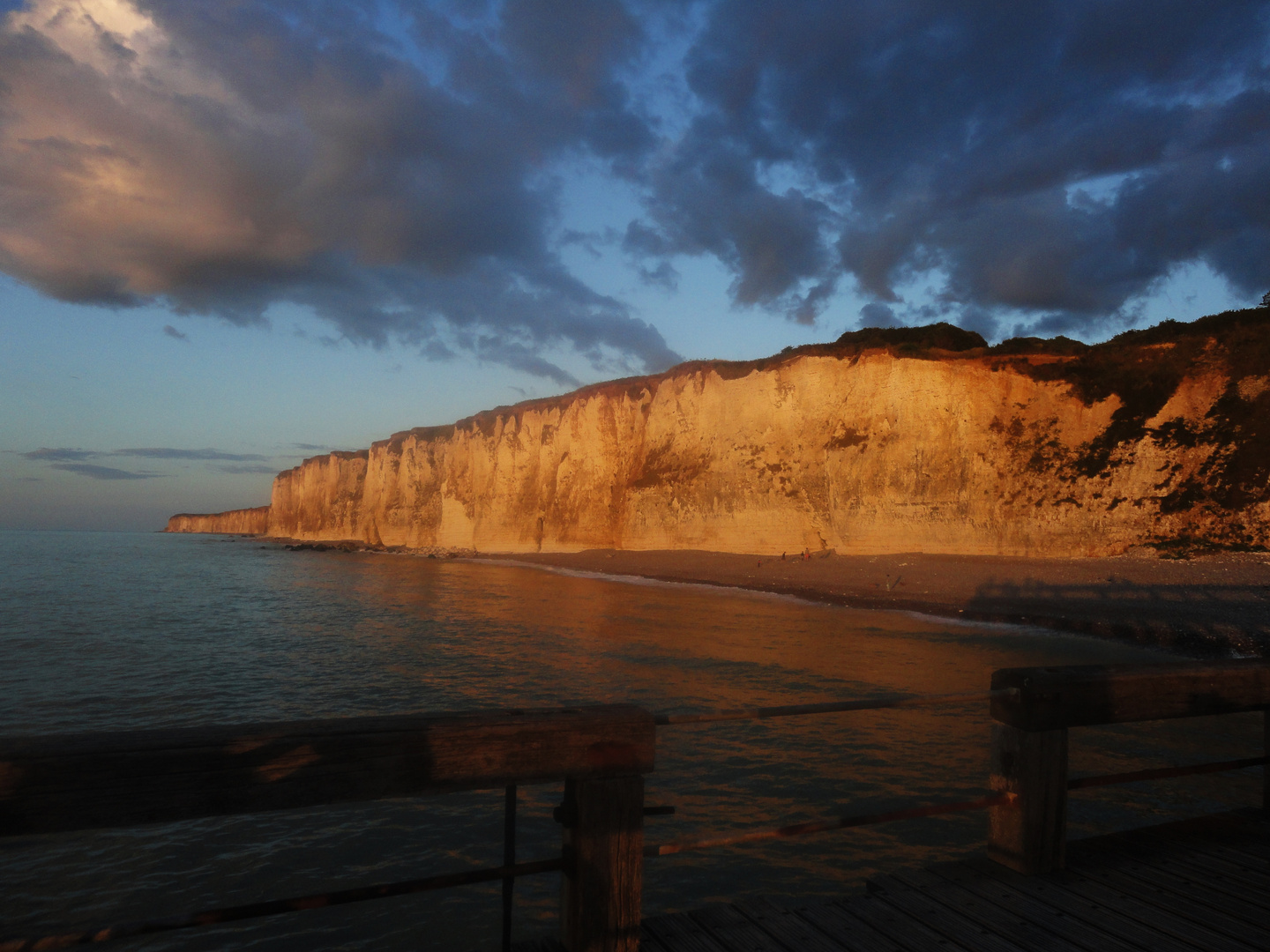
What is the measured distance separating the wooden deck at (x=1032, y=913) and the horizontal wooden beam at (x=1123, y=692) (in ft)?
2.25

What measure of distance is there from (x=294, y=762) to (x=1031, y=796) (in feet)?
9.77

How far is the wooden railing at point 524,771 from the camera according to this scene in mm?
1758

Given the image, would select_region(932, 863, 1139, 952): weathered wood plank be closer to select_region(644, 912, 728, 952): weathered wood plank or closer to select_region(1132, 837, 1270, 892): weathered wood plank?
select_region(1132, 837, 1270, 892): weathered wood plank

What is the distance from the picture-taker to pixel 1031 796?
124 inches

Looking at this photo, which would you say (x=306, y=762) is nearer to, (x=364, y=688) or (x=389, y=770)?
(x=389, y=770)

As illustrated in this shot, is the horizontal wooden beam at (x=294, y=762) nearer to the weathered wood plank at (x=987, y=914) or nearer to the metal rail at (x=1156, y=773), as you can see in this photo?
the weathered wood plank at (x=987, y=914)

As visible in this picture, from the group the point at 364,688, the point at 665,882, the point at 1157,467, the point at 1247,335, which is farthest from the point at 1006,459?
the point at 665,882

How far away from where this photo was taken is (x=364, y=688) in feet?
42.4

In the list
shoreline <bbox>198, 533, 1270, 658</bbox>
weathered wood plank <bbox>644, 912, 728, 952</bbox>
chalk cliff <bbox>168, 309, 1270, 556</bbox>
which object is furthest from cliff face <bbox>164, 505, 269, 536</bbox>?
weathered wood plank <bbox>644, 912, 728, 952</bbox>

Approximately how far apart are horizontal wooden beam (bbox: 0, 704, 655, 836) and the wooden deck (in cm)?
79

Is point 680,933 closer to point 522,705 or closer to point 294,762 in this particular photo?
point 294,762

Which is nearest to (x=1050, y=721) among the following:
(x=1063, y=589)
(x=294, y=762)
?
(x=294, y=762)

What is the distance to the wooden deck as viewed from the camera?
2.67m

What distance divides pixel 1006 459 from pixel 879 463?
5191 millimetres
